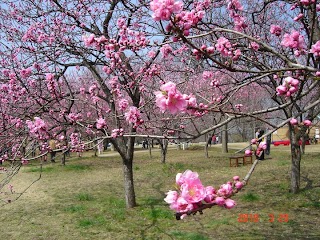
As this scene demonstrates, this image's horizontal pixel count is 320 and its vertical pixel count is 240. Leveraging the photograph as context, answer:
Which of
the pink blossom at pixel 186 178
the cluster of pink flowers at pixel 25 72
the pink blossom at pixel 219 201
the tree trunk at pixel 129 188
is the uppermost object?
the cluster of pink flowers at pixel 25 72

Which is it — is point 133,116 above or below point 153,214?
above

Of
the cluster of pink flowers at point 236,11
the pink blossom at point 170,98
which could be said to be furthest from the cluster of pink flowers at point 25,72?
the pink blossom at point 170,98

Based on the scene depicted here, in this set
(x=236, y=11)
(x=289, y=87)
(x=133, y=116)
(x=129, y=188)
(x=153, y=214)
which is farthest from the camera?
(x=129, y=188)

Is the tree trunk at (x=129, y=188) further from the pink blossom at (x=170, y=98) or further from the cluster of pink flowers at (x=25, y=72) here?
the pink blossom at (x=170, y=98)

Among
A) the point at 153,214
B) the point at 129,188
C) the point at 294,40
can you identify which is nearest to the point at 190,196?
the point at 294,40

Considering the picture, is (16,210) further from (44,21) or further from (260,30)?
(260,30)

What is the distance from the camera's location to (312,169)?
32.7ft

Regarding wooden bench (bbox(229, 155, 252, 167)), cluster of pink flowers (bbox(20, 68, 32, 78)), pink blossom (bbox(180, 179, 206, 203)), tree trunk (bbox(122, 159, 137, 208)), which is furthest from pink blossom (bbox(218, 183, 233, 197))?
wooden bench (bbox(229, 155, 252, 167))

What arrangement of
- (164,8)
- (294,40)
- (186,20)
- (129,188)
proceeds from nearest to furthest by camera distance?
(164,8)
(186,20)
(294,40)
(129,188)

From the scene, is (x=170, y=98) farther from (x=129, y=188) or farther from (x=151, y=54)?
(x=129, y=188)

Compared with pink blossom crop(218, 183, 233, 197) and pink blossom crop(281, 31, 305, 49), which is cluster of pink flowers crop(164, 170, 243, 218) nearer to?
pink blossom crop(218, 183, 233, 197)

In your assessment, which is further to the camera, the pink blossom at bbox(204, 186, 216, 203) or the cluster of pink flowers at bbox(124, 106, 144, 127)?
the cluster of pink flowers at bbox(124, 106, 144, 127)

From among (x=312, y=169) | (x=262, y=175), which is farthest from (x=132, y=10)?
(x=312, y=169)

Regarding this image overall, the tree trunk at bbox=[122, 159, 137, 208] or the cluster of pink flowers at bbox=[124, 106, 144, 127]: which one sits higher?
the cluster of pink flowers at bbox=[124, 106, 144, 127]
